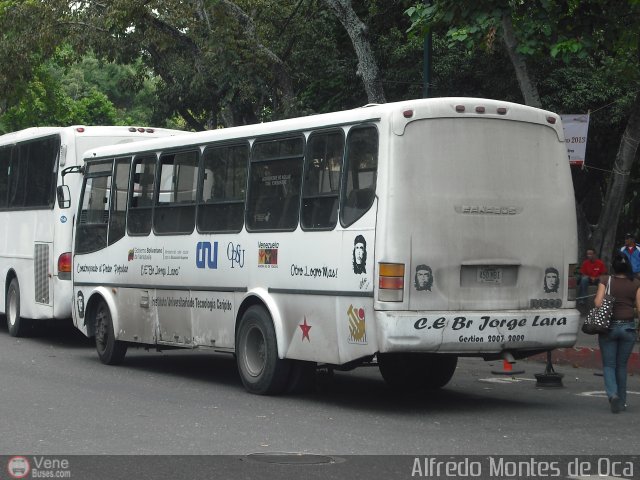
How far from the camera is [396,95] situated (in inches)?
1148

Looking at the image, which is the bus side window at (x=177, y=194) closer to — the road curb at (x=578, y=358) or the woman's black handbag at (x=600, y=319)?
the woman's black handbag at (x=600, y=319)

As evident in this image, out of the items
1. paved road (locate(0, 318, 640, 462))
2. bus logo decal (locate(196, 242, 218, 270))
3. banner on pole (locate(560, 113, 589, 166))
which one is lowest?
paved road (locate(0, 318, 640, 462))

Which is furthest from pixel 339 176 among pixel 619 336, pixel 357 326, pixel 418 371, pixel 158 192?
pixel 158 192

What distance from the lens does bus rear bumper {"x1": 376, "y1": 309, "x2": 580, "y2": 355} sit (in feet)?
36.0

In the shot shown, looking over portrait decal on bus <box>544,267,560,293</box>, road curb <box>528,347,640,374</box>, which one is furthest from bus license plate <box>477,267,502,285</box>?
road curb <box>528,347,640,374</box>

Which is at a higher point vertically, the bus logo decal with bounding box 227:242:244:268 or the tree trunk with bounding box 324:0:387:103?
the tree trunk with bounding box 324:0:387:103

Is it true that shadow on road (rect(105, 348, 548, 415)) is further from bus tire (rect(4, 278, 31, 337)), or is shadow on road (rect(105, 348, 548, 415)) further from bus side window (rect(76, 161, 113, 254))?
bus tire (rect(4, 278, 31, 337))

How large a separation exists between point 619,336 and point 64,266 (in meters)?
9.76

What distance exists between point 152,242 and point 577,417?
6081mm

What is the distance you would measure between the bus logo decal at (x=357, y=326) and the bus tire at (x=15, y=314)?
10.6 m

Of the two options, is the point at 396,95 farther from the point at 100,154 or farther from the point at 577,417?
the point at 577,417

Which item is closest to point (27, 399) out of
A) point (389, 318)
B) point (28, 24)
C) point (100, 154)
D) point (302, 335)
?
point (302, 335)

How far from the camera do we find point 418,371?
13.3 meters

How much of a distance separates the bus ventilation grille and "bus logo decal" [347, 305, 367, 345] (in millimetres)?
8950
